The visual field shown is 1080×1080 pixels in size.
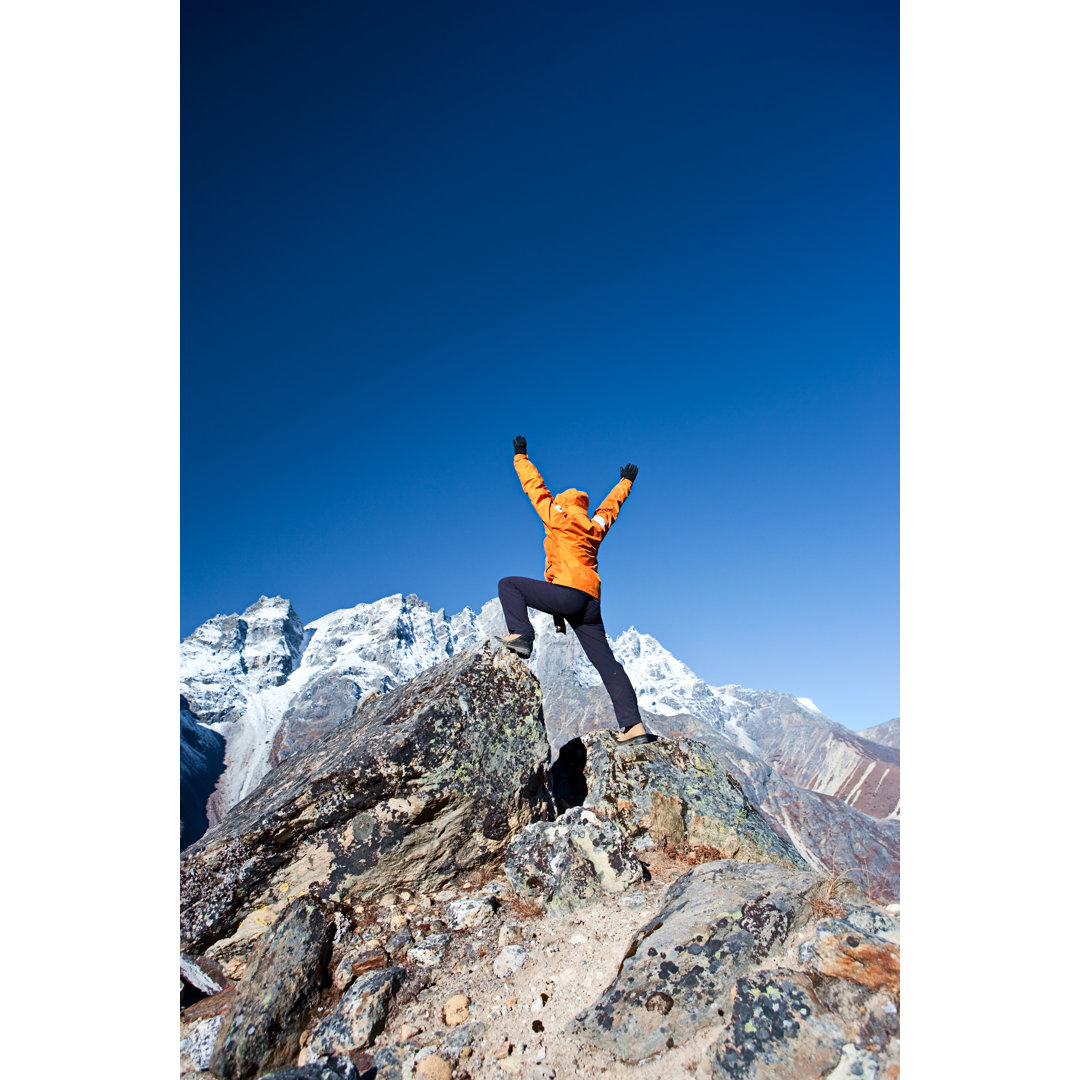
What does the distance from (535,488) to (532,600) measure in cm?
181

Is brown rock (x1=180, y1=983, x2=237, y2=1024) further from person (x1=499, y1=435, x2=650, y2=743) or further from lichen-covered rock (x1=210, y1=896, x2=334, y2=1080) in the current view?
person (x1=499, y1=435, x2=650, y2=743)

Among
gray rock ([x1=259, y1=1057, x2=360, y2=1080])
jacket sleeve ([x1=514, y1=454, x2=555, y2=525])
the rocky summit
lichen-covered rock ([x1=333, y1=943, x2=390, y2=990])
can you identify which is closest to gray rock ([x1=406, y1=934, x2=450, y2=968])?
the rocky summit

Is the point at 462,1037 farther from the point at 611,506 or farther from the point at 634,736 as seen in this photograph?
the point at 611,506

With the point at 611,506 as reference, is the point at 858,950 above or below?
below

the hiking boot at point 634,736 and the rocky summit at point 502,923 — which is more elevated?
the hiking boot at point 634,736

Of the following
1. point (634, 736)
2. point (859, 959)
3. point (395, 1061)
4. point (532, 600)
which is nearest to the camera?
point (859, 959)

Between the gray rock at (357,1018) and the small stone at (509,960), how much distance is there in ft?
2.96

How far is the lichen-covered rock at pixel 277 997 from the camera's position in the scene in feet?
14.7

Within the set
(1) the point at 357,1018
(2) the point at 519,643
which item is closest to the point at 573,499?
(2) the point at 519,643

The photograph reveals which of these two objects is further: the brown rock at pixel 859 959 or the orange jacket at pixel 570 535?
the orange jacket at pixel 570 535

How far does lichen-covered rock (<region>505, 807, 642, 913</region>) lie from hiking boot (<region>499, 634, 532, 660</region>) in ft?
7.72

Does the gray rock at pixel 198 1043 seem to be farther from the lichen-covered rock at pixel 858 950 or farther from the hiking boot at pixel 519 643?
the hiking boot at pixel 519 643

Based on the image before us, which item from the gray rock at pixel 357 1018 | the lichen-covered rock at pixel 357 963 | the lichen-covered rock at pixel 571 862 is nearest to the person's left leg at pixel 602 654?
the lichen-covered rock at pixel 571 862

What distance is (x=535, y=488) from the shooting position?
9094mm
